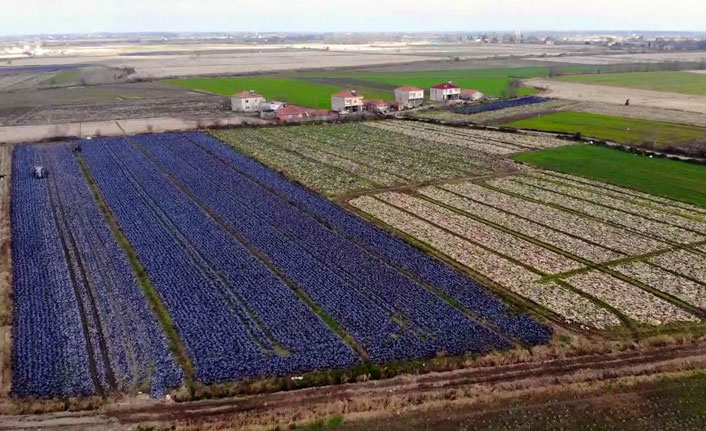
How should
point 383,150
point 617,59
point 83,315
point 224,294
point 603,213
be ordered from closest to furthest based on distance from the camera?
point 83,315 < point 224,294 < point 603,213 < point 383,150 < point 617,59

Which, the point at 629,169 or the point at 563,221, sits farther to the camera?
the point at 629,169

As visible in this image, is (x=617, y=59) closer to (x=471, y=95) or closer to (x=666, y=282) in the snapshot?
(x=471, y=95)

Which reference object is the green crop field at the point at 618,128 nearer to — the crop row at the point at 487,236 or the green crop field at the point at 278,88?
the crop row at the point at 487,236

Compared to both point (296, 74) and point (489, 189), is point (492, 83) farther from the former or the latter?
point (489, 189)

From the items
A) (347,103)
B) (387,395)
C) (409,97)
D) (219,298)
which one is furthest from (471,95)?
(387,395)

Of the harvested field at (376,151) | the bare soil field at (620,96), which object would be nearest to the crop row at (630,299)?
the harvested field at (376,151)
